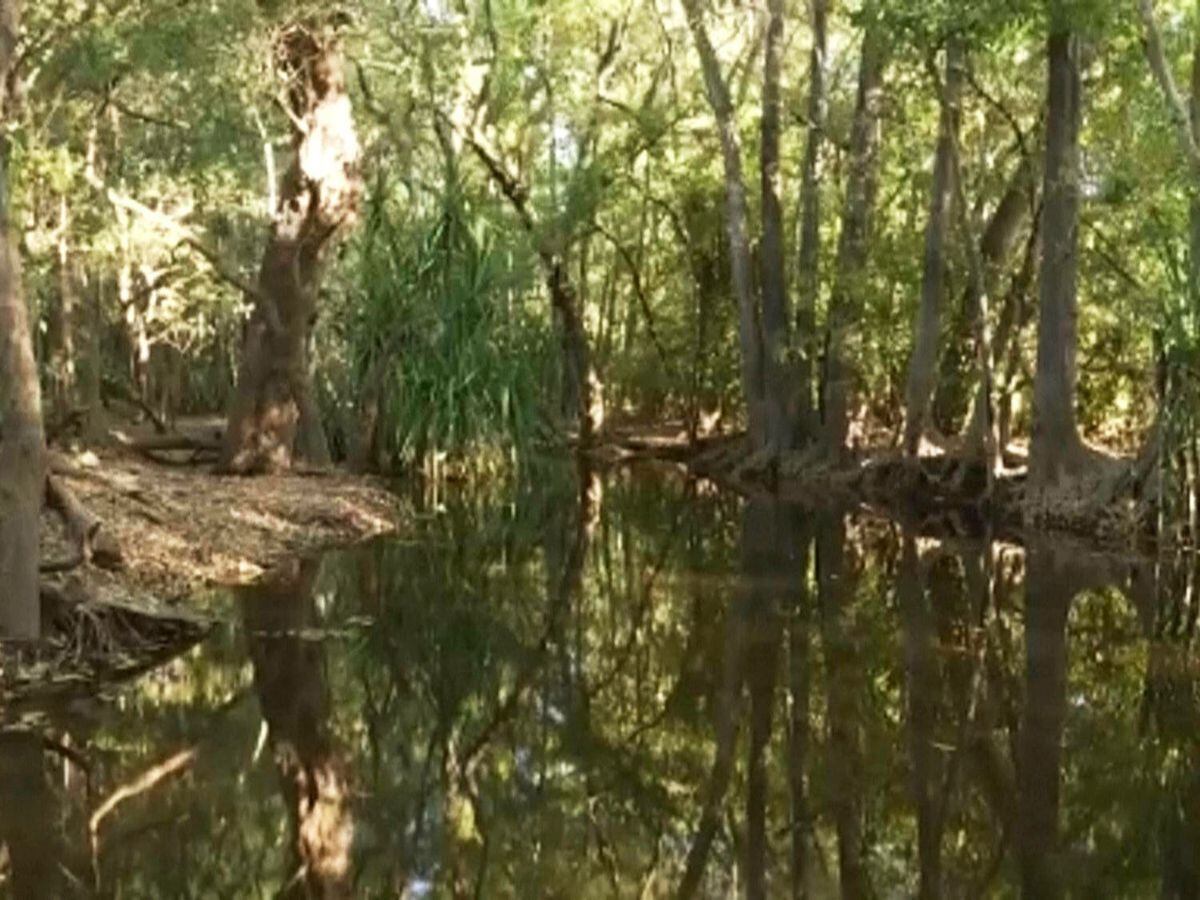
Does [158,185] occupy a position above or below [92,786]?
above

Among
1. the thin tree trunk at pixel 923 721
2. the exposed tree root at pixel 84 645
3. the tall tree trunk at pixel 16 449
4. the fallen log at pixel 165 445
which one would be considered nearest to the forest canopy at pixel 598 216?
the tall tree trunk at pixel 16 449

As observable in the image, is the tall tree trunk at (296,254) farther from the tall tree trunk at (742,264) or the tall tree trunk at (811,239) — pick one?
the tall tree trunk at (742,264)

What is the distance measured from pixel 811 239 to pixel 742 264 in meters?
1.31

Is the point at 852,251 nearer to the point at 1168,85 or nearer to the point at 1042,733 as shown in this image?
the point at 1168,85

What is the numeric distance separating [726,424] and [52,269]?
1679 cm

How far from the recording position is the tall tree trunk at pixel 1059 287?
19.5 m

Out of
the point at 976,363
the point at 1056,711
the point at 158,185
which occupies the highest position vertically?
the point at 158,185

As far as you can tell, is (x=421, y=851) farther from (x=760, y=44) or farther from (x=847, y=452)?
(x=760, y=44)

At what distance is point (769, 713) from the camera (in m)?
9.32

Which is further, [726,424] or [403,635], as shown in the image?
[726,424]

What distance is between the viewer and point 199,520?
1460 cm

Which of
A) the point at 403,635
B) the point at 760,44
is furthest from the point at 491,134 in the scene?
the point at 403,635

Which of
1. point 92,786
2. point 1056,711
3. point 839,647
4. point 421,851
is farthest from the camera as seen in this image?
point 839,647

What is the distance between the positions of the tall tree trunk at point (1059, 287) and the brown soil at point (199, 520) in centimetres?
752
